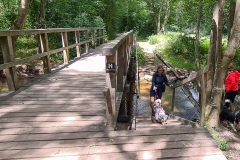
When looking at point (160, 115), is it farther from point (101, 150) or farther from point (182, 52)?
point (182, 52)

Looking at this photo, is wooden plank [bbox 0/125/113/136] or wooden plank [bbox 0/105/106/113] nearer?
wooden plank [bbox 0/125/113/136]

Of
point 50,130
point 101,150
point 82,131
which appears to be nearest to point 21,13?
point 50,130

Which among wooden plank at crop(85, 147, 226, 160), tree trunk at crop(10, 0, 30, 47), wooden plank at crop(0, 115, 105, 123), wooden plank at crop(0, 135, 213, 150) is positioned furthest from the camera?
tree trunk at crop(10, 0, 30, 47)

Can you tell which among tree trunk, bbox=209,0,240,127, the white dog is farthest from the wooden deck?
tree trunk, bbox=209,0,240,127

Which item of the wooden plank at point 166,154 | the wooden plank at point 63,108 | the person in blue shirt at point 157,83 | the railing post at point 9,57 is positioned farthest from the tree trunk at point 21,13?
the wooden plank at point 166,154

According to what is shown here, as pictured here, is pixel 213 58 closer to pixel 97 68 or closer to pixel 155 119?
pixel 155 119

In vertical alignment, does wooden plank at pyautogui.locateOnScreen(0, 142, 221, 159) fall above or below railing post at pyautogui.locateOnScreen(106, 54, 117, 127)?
below

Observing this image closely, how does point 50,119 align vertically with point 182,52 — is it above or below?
above

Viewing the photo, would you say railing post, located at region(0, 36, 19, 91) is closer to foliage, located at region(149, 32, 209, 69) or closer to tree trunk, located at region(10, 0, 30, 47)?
tree trunk, located at region(10, 0, 30, 47)

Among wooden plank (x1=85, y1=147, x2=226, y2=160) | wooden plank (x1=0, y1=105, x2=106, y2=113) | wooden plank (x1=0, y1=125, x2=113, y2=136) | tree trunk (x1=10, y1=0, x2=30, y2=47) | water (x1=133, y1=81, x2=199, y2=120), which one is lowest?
water (x1=133, y1=81, x2=199, y2=120)

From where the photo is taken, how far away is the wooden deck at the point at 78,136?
8.41ft

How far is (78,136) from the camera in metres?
2.88

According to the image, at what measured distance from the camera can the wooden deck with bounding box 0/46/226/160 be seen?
2564 millimetres

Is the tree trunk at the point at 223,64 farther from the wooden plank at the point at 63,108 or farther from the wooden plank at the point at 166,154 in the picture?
the wooden plank at the point at 63,108
